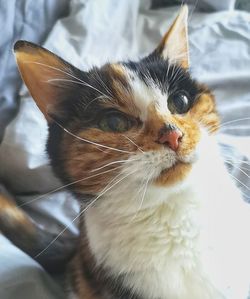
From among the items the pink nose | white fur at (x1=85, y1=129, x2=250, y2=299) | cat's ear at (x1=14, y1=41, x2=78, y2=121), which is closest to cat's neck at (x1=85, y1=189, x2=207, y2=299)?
white fur at (x1=85, y1=129, x2=250, y2=299)

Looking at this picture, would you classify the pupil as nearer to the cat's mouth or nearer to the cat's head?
the cat's head

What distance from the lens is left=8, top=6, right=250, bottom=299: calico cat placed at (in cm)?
71

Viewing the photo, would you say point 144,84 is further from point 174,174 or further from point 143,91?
point 174,174

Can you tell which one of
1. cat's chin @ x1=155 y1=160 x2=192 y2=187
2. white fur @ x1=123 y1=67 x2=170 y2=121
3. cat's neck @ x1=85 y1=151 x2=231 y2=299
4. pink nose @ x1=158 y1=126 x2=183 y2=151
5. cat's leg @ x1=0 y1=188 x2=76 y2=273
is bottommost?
cat's leg @ x1=0 y1=188 x2=76 y2=273

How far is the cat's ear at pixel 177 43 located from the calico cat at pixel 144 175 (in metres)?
0.05

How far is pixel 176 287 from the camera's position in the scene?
2.45 feet

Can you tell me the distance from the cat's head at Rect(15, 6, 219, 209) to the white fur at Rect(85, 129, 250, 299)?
0.12 feet

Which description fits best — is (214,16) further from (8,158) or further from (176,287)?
(176,287)

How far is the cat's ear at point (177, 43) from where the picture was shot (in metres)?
0.86

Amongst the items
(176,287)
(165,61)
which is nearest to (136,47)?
(165,61)

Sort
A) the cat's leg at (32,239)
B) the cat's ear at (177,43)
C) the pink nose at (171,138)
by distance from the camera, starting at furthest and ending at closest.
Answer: the cat's leg at (32,239) < the cat's ear at (177,43) < the pink nose at (171,138)

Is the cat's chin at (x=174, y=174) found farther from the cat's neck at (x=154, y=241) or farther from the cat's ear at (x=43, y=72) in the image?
the cat's ear at (x=43, y=72)

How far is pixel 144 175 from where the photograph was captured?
2.26ft

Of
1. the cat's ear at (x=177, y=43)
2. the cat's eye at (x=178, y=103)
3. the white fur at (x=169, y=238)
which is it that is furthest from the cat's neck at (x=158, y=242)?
the cat's ear at (x=177, y=43)
